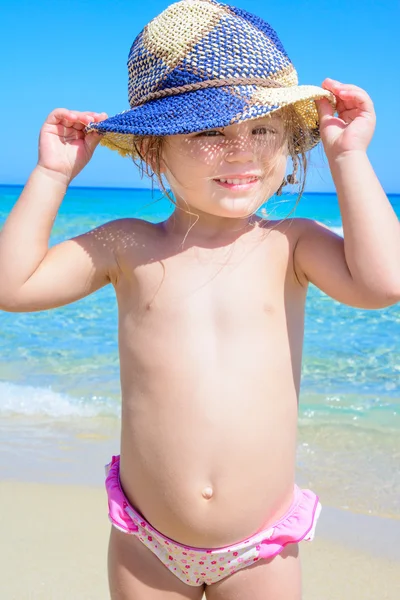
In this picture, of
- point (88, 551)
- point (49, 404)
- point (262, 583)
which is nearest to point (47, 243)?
point (262, 583)

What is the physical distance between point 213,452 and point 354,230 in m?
0.62

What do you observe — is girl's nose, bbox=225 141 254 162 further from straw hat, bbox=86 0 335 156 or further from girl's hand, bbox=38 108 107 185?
girl's hand, bbox=38 108 107 185

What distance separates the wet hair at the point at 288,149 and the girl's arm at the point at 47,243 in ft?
0.47

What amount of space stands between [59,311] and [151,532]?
17.4 ft

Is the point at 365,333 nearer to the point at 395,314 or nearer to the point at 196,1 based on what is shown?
the point at 395,314

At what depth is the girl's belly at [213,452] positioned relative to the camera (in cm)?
186

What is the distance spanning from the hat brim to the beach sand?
1611 mm

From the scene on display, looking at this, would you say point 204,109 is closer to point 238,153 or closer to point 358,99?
point 238,153

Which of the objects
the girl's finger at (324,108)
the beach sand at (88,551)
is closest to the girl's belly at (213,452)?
the girl's finger at (324,108)

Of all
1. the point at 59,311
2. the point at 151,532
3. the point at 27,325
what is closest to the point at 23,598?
the point at 151,532

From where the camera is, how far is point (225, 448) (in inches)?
73.1

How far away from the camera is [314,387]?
4.72 metres

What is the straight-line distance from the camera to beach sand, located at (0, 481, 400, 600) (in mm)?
2611

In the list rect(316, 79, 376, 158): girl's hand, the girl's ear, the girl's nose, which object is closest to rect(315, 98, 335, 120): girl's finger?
rect(316, 79, 376, 158): girl's hand
